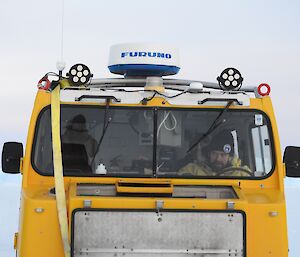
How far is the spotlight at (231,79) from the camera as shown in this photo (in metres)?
6.34

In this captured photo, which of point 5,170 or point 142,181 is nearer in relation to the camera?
point 142,181

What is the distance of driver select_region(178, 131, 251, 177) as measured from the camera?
5910mm

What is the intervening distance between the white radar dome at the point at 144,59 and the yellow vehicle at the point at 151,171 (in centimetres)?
42

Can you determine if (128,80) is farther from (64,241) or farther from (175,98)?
(64,241)

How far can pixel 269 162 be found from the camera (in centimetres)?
605

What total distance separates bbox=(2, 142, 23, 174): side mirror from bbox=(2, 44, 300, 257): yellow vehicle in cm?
1

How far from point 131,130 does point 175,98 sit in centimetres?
48

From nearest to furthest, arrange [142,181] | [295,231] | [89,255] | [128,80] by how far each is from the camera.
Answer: [89,255] → [142,181] → [128,80] → [295,231]

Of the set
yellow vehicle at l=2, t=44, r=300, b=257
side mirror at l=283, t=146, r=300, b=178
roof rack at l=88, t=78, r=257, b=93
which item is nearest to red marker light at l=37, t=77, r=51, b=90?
yellow vehicle at l=2, t=44, r=300, b=257

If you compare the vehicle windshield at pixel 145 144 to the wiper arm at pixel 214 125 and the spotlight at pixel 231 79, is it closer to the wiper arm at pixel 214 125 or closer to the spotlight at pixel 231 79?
the wiper arm at pixel 214 125

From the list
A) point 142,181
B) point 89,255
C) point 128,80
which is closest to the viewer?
point 89,255

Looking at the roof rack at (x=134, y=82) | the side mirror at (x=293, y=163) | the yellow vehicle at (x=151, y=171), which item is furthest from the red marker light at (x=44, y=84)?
the side mirror at (x=293, y=163)

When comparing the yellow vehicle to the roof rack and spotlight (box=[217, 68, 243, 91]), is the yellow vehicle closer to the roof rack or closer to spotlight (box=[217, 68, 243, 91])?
spotlight (box=[217, 68, 243, 91])

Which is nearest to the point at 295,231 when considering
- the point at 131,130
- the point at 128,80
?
the point at 128,80
